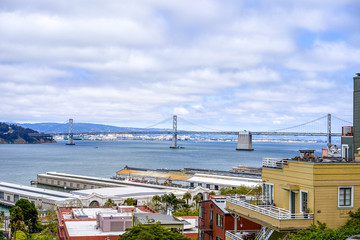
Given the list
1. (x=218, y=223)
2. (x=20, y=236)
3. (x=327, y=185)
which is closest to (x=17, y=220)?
(x=20, y=236)

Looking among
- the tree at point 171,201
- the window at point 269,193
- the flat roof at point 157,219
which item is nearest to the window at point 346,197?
the window at point 269,193

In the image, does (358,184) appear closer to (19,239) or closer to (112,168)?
(19,239)

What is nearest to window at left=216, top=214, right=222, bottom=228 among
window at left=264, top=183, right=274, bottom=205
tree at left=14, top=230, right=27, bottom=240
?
window at left=264, top=183, right=274, bottom=205

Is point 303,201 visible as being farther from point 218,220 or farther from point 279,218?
point 218,220

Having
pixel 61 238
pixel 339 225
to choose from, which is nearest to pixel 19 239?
pixel 61 238

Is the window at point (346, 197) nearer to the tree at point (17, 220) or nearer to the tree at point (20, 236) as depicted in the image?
the tree at point (20, 236)

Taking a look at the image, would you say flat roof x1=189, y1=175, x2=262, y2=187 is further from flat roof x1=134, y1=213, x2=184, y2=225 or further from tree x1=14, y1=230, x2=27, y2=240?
flat roof x1=134, y1=213, x2=184, y2=225
